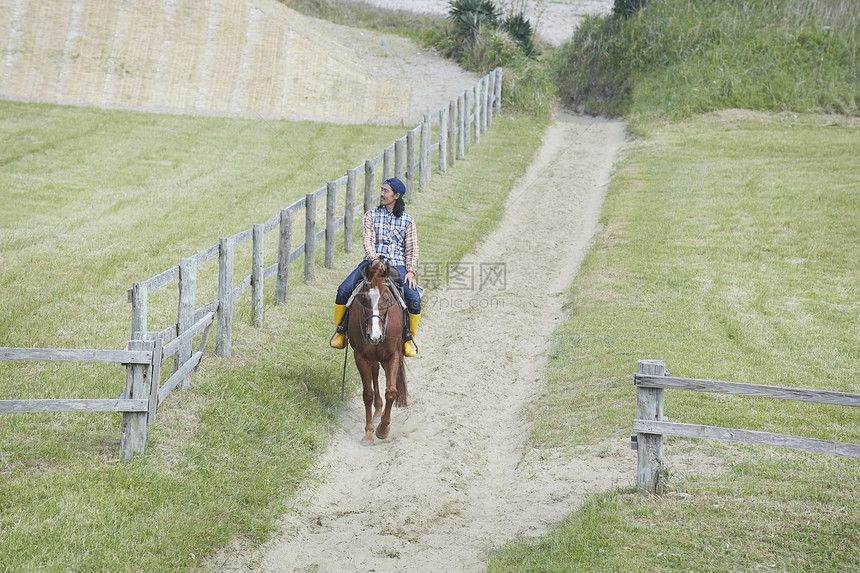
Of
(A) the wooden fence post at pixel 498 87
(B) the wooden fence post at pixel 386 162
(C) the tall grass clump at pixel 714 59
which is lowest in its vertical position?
(B) the wooden fence post at pixel 386 162

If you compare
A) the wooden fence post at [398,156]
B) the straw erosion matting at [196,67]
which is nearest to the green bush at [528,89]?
the straw erosion matting at [196,67]

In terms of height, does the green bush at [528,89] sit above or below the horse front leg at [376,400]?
above

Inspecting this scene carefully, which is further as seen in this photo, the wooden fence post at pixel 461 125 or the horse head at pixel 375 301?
the wooden fence post at pixel 461 125

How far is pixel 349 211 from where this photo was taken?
1502cm

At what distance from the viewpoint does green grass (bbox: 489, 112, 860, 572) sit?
Result: 6008mm

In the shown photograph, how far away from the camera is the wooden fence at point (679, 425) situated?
20.0 feet

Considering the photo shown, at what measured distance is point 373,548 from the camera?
655cm

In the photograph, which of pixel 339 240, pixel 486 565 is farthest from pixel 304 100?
pixel 486 565

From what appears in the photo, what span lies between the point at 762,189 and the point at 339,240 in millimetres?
10909

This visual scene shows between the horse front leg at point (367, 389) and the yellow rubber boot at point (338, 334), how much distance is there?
40 cm

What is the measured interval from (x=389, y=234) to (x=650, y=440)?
12.9 feet

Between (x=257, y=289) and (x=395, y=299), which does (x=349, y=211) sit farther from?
(x=395, y=299)

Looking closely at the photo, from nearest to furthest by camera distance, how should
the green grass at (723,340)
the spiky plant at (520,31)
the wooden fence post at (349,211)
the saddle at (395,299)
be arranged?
the green grass at (723,340) < the saddle at (395,299) < the wooden fence post at (349,211) < the spiky plant at (520,31)

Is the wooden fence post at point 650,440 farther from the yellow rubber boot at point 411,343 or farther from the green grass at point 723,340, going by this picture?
the yellow rubber boot at point 411,343
